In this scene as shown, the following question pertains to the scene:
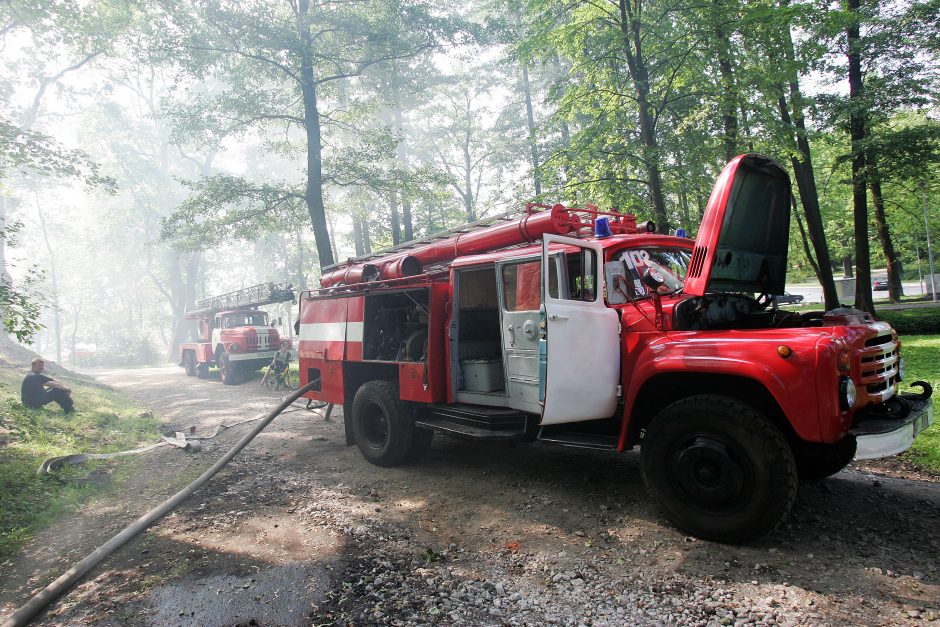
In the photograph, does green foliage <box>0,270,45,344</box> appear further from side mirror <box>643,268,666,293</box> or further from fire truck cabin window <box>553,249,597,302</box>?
side mirror <box>643,268,666,293</box>

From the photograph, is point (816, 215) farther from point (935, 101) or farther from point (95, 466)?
point (95, 466)

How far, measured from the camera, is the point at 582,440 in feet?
14.6

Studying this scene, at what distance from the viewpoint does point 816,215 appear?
46.6ft

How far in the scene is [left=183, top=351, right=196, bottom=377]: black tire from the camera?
21384 mm

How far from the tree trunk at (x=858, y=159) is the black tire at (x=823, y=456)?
10768 mm

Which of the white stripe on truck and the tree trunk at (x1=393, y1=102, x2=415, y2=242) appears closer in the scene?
the white stripe on truck

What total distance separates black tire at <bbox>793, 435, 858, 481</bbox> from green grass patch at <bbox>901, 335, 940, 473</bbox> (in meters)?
1.66

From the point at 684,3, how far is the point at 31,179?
48.8 m

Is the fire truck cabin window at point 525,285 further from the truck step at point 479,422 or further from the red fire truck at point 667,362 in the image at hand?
the truck step at point 479,422

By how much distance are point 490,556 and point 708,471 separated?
5.79ft

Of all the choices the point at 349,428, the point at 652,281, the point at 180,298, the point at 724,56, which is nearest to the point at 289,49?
the point at 724,56

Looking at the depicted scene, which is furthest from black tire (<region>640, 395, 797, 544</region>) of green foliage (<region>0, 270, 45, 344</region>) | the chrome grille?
green foliage (<region>0, 270, 45, 344</region>)

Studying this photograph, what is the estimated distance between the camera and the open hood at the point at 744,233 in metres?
4.05

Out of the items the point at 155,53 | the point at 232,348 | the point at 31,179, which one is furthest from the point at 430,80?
the point at 31,179
